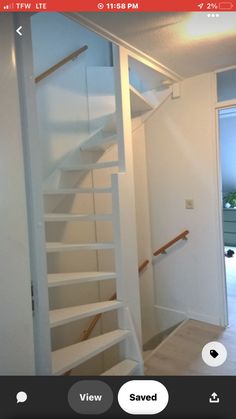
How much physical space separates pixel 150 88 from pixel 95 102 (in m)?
0.42

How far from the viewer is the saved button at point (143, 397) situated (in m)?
0.44

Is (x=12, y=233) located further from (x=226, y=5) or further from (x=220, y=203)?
(x=220, y=203)

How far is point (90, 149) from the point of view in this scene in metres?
1.98

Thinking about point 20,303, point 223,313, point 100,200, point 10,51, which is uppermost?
point 10,51

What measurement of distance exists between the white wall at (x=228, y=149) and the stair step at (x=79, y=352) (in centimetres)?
327

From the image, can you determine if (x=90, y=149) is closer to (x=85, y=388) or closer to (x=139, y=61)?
(x=139, y=61)

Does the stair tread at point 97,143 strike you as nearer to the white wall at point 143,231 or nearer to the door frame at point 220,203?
the white wall at point 143,231

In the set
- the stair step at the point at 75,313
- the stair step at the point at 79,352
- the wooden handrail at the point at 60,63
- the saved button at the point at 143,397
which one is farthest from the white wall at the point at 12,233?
the wooden handrail at the point at 60,63

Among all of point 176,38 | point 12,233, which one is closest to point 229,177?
point 176,38

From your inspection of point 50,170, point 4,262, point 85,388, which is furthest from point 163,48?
point 85,388

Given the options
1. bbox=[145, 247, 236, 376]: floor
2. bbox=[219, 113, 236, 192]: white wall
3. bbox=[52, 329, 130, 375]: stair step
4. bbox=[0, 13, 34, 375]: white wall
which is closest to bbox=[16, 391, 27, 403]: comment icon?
bbox=[0, 13, 34, 375]: white wall

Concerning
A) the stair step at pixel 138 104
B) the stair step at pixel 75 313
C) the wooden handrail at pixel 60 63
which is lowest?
the stair step at pixel 75 313

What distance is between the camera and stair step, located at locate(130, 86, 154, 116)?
71.4 inches

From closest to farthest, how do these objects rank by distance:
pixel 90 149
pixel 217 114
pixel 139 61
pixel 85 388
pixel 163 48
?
pixel 85 388
pixel 163 48
pixel 139 61
pixel 217 114
pixel 90 149
